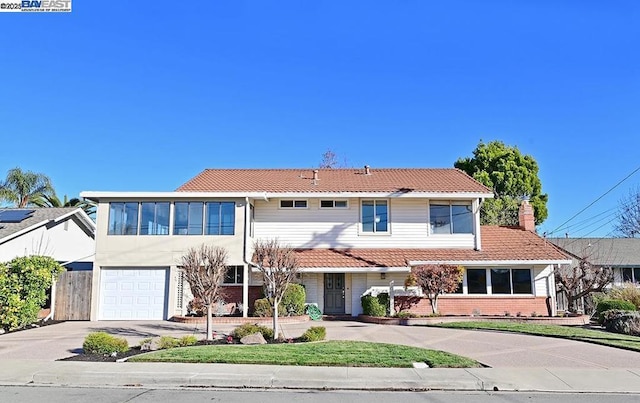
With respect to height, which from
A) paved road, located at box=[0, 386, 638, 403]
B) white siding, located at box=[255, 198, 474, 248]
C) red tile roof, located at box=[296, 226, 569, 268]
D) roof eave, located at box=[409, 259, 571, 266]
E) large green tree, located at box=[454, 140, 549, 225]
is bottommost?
paved road, located at box=[0, 386, 638, 403]

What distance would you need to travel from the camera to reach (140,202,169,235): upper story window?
68.3 ft

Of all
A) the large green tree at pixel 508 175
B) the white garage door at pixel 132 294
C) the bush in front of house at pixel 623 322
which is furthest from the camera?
the large green tree at pixel 508 175

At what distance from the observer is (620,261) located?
32594 millimetres

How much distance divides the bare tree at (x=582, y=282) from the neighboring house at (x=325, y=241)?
1.85m

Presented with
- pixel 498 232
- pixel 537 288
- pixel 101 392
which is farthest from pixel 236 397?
pixel 498 232

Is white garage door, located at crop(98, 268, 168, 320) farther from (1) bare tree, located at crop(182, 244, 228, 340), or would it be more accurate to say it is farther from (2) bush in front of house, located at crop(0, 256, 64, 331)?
(1) bare tree, located at crop(182, 244, 228, 340)

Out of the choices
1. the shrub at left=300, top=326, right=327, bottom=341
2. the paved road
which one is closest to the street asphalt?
the paved road

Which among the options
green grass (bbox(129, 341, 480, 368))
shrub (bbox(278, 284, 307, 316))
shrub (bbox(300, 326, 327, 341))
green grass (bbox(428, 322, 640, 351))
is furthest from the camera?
shrub (bbox(278, 284, 307, 316))

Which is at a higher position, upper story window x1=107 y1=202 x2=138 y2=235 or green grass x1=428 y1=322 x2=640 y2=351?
upper story window x1=107 y1=202 x2=138 y2=235

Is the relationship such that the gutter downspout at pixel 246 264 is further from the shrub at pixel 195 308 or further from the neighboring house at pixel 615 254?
the neighboring house at pixel 615 254

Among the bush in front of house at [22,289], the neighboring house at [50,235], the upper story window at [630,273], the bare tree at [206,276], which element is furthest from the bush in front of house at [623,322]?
the neighboring house at [50,235]

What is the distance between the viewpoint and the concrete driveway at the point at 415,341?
11391 millimetres

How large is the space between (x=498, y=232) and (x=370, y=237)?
6848 millimetres

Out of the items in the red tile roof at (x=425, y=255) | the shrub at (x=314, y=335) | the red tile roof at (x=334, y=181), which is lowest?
the shrub at (x=314, y=335)
